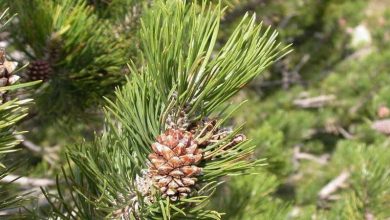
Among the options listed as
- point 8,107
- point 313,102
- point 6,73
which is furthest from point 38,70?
point 313,102

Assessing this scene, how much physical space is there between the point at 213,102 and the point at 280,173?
3.40ft

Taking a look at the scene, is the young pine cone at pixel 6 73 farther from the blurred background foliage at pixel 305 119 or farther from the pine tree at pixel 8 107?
the blurred background foliage at pixel 305 119

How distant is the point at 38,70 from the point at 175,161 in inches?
16.7

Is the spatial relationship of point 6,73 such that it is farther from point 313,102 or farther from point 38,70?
point 313,102

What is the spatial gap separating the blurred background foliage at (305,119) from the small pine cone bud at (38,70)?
0.18 feet

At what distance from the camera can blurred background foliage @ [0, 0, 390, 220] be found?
115 centimetres

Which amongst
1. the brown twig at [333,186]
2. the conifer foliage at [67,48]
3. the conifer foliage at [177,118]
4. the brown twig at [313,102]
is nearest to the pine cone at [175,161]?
the conifer foliage at [177,118]

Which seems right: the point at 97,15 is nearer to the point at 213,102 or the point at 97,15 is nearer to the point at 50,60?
the point at 50,60

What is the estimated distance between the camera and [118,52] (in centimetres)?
96

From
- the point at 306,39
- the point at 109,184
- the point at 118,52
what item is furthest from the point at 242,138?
the point at 306,39

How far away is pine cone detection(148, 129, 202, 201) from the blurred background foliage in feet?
1.18

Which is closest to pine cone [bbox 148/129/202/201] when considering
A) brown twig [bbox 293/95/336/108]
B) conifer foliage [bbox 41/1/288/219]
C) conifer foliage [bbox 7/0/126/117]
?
conifer foliage [bbox 41/1/288/219]

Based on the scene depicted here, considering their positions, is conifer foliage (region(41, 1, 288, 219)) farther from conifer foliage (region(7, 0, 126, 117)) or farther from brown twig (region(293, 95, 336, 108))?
brown twig (region(293, 95, 336, 108))

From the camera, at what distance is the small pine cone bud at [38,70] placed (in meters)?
0.93
